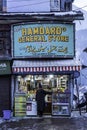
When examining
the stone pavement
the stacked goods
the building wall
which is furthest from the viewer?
the building wall

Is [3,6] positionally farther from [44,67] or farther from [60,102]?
[60,102]

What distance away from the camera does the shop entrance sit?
2388 cm

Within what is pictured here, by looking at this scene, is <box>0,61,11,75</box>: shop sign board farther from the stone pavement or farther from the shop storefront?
the stone pavement

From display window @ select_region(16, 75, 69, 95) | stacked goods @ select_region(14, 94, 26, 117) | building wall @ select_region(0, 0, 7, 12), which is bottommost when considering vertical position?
stacked goods @ select_region(14, 94, 26, 117)

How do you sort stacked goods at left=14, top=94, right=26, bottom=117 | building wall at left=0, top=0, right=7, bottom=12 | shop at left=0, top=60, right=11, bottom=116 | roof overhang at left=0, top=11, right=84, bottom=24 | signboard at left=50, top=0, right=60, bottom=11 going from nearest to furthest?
roof overhang at left=0, top=11, right=84, bottom=24 → stacked goods at left=14, top=94, right=26, bottom=117 → shop at left=0, top=60, right=11, bottom=116 → building wall at left=0, top=0, right=7, bottom=12 → signboard at left=50, top=0, right=60, bottom=11

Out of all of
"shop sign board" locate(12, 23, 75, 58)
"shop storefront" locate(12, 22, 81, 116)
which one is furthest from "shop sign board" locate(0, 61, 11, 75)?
"shop sign board" locate(12, 23, 75, 58)

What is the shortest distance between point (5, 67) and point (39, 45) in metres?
2.15

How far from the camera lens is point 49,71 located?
922 inches

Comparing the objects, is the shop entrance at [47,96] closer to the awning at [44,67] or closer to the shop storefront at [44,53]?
the shop storefront at [44,53]

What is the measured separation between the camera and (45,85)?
24.5 metres

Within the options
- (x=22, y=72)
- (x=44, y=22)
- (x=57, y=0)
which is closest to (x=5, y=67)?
(x=22, y=72)

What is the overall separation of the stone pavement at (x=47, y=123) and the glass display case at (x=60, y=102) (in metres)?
0.60

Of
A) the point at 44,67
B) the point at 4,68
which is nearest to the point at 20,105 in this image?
the point at 4,68

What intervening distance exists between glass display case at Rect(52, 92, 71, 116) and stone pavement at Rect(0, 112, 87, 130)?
1.98 feet
